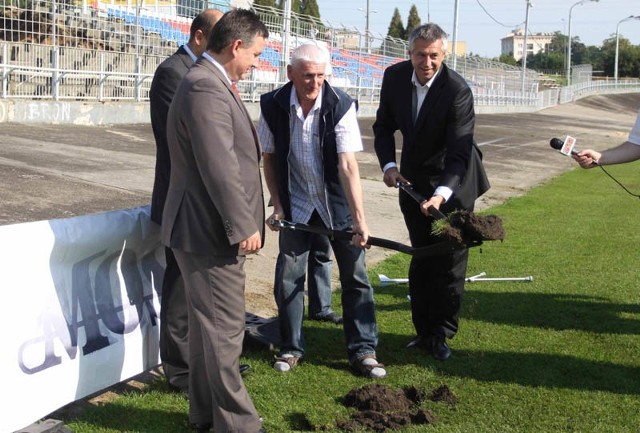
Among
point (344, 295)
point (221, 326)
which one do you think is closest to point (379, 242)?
point (344, 295)

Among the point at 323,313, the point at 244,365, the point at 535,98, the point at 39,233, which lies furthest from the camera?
the point at 535,98

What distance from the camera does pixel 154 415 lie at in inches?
176

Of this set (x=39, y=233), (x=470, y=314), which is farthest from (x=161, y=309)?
(x=470, y=314)

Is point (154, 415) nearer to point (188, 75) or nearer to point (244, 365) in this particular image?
point (244, 365)

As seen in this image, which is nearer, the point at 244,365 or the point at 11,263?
the point at 11,263

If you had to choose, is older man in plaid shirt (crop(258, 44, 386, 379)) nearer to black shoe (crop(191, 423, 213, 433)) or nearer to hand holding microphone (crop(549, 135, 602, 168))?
black shoe (crop(191, 423, 213, 433))

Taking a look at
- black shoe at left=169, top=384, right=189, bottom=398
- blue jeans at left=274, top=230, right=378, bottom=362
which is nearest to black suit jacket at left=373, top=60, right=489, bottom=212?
blue jeans at left=274, top=230, right=378, bottom=362

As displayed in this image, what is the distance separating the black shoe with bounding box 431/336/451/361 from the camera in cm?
555

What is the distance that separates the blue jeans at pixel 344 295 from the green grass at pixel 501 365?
→ 0.18 meters

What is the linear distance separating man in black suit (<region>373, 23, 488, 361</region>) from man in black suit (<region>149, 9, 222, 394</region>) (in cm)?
142

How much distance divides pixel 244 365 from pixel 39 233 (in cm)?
158

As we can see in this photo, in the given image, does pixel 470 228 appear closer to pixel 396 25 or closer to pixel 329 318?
pixel 329 318

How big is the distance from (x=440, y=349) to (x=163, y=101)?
2437 millimetres

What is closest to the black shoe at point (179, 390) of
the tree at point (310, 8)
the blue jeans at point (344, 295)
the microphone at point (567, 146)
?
the blue jeans at point (344, 295)
